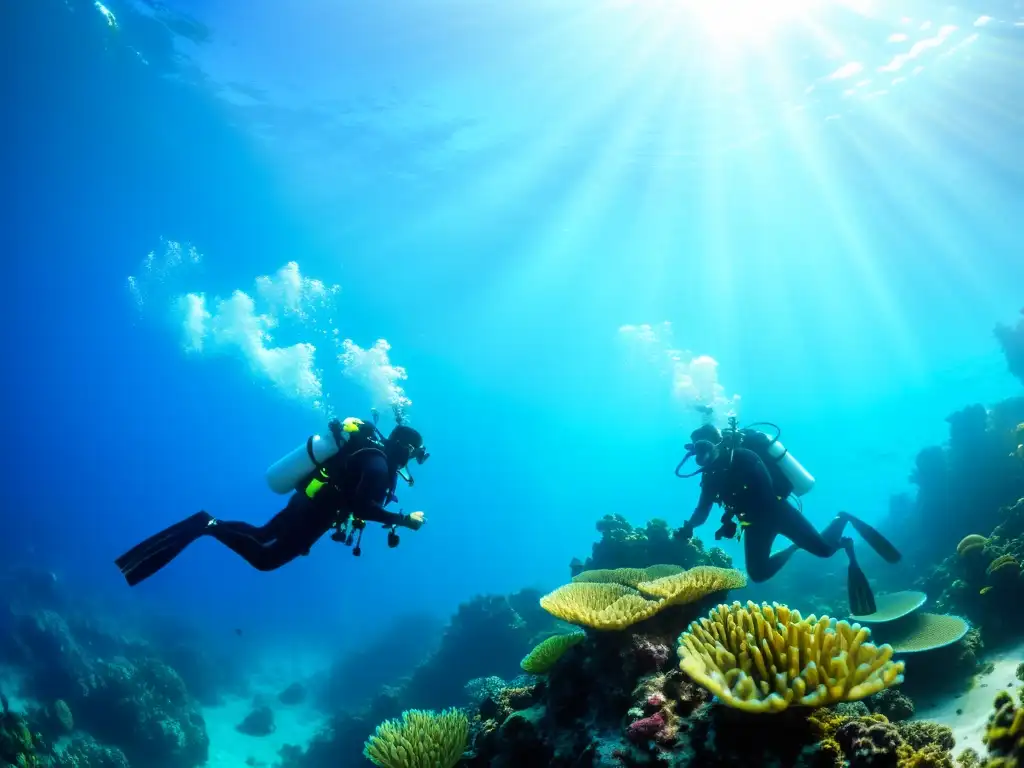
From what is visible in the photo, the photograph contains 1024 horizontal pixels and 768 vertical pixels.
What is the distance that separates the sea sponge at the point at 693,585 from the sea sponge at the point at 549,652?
95 cm

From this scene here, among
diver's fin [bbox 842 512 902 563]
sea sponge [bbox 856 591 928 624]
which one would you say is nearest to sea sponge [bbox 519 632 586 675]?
sea sponge [bbox 856 591 928 624]

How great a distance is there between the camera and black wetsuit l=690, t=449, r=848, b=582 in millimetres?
7176

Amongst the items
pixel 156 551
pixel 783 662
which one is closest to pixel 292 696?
pixel 156 551

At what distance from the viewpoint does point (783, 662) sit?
3.13 m

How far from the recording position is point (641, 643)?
468 cm

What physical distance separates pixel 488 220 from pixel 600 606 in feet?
134

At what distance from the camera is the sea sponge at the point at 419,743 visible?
4668 millimetres

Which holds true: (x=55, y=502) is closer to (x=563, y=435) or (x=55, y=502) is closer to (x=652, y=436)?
(x=563, y=435)

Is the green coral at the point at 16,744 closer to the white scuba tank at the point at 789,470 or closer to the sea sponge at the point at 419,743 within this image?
the sea sponge at the point at 419,743

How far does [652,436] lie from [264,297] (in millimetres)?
96619

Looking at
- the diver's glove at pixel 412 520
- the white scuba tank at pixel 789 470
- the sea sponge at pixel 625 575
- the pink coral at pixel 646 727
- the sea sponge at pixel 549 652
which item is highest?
the diver's glove at pixel 412 520

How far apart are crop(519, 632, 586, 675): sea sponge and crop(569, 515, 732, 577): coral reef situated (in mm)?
5605

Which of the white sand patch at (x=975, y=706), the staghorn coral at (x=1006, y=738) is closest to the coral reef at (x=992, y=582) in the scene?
the white sand patch at (x=975, y=706)

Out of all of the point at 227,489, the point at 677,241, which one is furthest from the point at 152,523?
the point at 677,241
